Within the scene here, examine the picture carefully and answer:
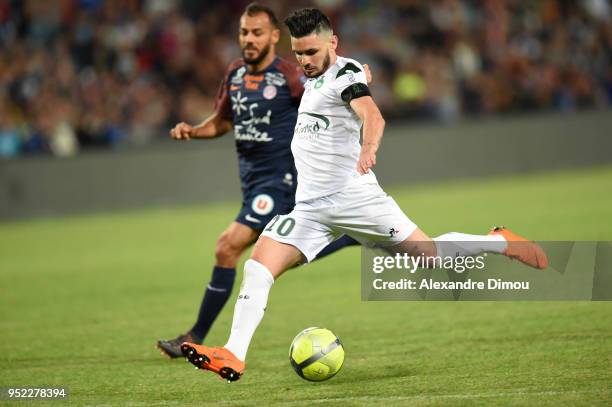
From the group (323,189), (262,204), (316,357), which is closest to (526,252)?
(323,189)

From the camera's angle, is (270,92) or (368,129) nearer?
(368,129)

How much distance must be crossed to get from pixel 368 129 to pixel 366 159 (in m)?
0.24

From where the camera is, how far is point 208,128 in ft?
26.1

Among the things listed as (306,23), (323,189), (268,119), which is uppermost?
(306,23)

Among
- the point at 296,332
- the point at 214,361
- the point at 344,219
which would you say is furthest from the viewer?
the point at 296,332

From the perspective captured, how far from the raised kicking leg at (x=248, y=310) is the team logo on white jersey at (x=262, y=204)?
133cm

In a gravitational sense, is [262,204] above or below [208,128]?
below

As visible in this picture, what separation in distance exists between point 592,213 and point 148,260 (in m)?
6.26

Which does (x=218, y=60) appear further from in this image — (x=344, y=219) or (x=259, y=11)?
(x=344, y=219)

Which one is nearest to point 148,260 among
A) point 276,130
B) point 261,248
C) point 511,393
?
point 276,130

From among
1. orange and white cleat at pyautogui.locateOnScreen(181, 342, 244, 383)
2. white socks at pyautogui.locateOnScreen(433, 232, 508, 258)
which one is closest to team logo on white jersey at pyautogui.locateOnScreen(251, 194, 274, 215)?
white socks at pyautogui.locateOnScreen(433, 232, 508, 258)

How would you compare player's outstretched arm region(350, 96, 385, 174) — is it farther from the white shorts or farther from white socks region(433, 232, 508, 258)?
white socks region(433, 232, 508, 258)

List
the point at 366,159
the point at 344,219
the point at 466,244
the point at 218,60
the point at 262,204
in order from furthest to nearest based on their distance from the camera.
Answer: the point at 218,60 < the point at 262,204 < the point at 466,244 < the point at 344,219 < the point at 366,159

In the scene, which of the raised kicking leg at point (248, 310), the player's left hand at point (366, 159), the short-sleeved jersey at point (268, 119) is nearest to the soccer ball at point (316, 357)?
the raised kicking leg at point (248, 310)
